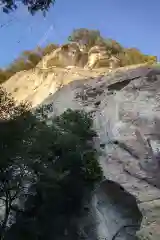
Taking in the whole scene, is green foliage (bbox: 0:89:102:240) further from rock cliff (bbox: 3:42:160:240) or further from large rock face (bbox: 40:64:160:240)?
large rock face (bbox: 40:64:160:240)

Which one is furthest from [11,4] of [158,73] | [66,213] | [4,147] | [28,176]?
[158,73]

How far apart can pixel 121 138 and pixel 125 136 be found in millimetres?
190

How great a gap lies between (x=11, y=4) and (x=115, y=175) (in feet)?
29.1

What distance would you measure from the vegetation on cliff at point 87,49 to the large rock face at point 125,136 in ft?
21.3

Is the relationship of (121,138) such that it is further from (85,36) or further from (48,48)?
(48,48)

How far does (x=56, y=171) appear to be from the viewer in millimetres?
14914

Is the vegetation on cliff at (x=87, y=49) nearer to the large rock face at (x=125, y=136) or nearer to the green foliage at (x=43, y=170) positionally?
the large rock face at (x=125, y=136)

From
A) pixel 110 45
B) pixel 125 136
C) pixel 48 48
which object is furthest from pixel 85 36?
pixel 125 136

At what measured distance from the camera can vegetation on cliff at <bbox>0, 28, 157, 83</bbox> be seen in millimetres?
29172

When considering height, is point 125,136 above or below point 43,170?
above

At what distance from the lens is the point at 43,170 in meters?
14.2

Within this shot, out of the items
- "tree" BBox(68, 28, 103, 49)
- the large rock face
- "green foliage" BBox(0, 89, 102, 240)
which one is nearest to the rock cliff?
the large rock face

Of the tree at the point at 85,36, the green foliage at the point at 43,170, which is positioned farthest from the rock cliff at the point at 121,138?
the tree at the point at 85,36

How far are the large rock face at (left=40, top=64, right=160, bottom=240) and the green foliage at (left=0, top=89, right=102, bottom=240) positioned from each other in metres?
0.95
